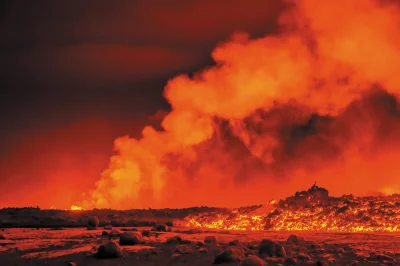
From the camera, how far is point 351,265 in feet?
89.1

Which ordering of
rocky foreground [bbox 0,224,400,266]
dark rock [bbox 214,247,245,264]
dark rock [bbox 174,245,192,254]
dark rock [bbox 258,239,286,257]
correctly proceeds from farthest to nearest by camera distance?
dark rock [bbox 174,245,192,254] < dark rock [bbox 258,239,286,257] < rocky foreground [bbox 0,224,400,266] < dark rock [bbox 214,247,245,264]

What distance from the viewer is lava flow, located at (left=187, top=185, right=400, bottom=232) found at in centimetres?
5881

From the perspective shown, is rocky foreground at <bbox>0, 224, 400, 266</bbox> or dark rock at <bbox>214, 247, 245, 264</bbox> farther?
rocky foreground at <bbox>0, 224, 400, 266</bbox>

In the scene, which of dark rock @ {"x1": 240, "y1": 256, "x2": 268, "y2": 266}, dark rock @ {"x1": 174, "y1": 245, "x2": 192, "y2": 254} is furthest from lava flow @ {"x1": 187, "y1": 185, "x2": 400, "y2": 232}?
dark rock @ {"x1": 240, "y1": 256, "x2": 268, "y2": 266}

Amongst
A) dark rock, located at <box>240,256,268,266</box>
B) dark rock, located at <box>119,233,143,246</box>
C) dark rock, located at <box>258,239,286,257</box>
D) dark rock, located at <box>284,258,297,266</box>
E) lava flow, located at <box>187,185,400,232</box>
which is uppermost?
lava flow, located at <box>187,185,400,232</box>

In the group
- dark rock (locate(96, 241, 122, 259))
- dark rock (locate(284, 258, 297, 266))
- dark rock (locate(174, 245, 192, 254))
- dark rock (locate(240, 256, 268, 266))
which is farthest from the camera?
dark rock (locate(174, 245, 192, 254))

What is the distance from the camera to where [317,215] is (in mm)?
63844

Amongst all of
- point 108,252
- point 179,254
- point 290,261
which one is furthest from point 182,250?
point 290,261

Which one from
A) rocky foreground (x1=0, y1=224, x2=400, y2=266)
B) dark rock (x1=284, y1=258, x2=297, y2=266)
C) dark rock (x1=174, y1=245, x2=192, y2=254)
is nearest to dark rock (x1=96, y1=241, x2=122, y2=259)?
rocky foreground (x1=0, y1=224, x2=400, y2=266)

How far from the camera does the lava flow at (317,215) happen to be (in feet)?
193

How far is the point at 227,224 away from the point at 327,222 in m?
15.4

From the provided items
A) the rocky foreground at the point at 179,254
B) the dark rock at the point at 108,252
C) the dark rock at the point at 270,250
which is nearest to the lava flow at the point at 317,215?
the rocky foreground at the point at 179,254

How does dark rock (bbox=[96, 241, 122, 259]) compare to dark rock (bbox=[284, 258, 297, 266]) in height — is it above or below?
above

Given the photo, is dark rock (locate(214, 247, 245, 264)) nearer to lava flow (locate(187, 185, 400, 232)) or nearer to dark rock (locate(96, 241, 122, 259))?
dark rock (locate(96, 241, 122, 259))
